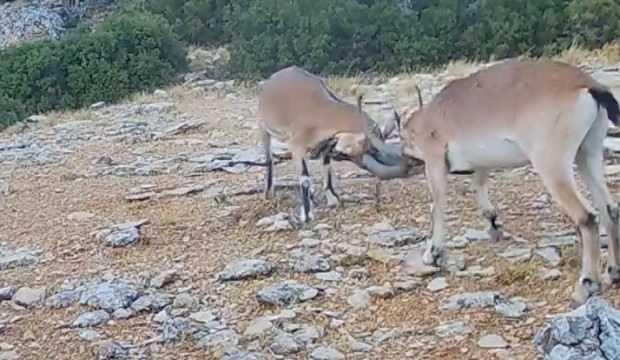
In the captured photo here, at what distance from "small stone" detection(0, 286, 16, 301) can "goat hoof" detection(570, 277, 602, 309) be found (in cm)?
309

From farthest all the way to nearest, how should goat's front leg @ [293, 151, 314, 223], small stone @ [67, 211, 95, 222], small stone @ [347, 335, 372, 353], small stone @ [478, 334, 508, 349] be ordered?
small stone @ [67, 211, 95, 222]
goat's front leg @ [293, 151, 314, 223]
small stone @ [347, 335, 372, 353]
small stone @ [478, 334, 508, 349]

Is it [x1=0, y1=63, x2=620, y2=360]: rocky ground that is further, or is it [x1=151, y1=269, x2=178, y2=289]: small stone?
[x1=151, y1=269, x2=178, y2=289]: small stone

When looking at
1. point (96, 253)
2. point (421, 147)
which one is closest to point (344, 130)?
point (421, 147)

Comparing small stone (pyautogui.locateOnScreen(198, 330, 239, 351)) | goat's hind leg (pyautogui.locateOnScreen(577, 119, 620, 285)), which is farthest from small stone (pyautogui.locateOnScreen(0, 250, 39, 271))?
goat's hind leg (pyautogui.locateOnScreen(577, 119, 620, 285))

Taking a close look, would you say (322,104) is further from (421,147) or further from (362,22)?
(362,22)

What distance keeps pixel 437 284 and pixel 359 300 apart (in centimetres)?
42

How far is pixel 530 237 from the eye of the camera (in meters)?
6.33

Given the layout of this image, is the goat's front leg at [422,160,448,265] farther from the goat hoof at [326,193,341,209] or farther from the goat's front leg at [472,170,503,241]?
the goat hoof at [326,193,341,209]

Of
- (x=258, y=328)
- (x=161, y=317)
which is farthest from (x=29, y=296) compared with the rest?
(x=258, y=328)

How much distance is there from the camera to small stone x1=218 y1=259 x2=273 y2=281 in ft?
20.0

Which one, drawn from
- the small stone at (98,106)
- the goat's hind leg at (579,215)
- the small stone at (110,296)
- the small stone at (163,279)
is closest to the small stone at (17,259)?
the small stone at (110,296)

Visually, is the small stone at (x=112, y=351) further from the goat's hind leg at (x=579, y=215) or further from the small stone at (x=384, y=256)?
the goat's hind leg at (x=579, y=215)

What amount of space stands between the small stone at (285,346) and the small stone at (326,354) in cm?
9

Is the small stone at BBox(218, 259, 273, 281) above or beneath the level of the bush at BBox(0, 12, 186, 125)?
above
